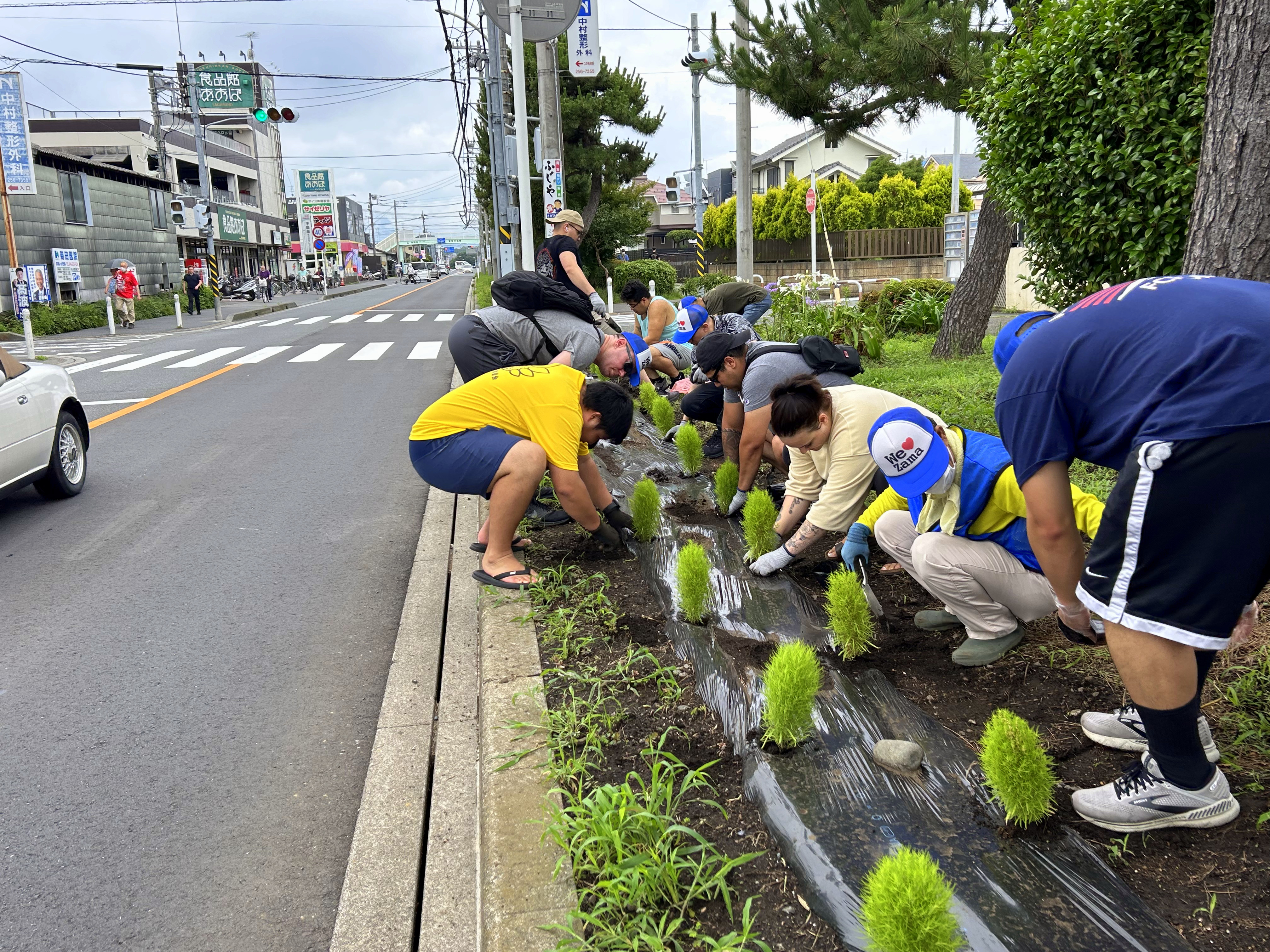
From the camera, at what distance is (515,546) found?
16.0 ft

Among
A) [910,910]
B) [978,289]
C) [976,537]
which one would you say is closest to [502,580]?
[976,537]

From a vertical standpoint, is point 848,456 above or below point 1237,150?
below

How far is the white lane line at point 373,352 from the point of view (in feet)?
50.0

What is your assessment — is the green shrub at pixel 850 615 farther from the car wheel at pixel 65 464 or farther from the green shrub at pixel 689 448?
the car wheel at pixel 65 464

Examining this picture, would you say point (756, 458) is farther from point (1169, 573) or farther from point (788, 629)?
point (1169, 573)

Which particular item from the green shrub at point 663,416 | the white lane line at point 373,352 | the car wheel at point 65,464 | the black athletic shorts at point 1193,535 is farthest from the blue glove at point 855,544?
the white lane line at point 373,352

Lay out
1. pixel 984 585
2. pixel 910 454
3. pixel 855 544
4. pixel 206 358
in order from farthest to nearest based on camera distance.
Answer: pixel 206 358, pixel 855 544, pixel 984 585, pixel 910 454

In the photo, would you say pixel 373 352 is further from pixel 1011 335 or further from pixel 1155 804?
pixel 1155 804

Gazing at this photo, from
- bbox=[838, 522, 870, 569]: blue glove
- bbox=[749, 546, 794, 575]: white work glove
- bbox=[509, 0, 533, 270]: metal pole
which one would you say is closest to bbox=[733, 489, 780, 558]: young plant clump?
bbox=[749, 546, 794, 575]: white work glove

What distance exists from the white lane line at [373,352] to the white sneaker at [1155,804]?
558 inches

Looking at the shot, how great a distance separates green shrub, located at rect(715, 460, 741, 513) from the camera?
16.9 feet

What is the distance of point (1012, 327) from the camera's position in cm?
280

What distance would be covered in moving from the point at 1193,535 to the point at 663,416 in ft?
18.4

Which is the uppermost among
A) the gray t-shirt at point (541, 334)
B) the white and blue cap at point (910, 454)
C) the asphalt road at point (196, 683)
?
the gray t-shirt at point (541, 334)
